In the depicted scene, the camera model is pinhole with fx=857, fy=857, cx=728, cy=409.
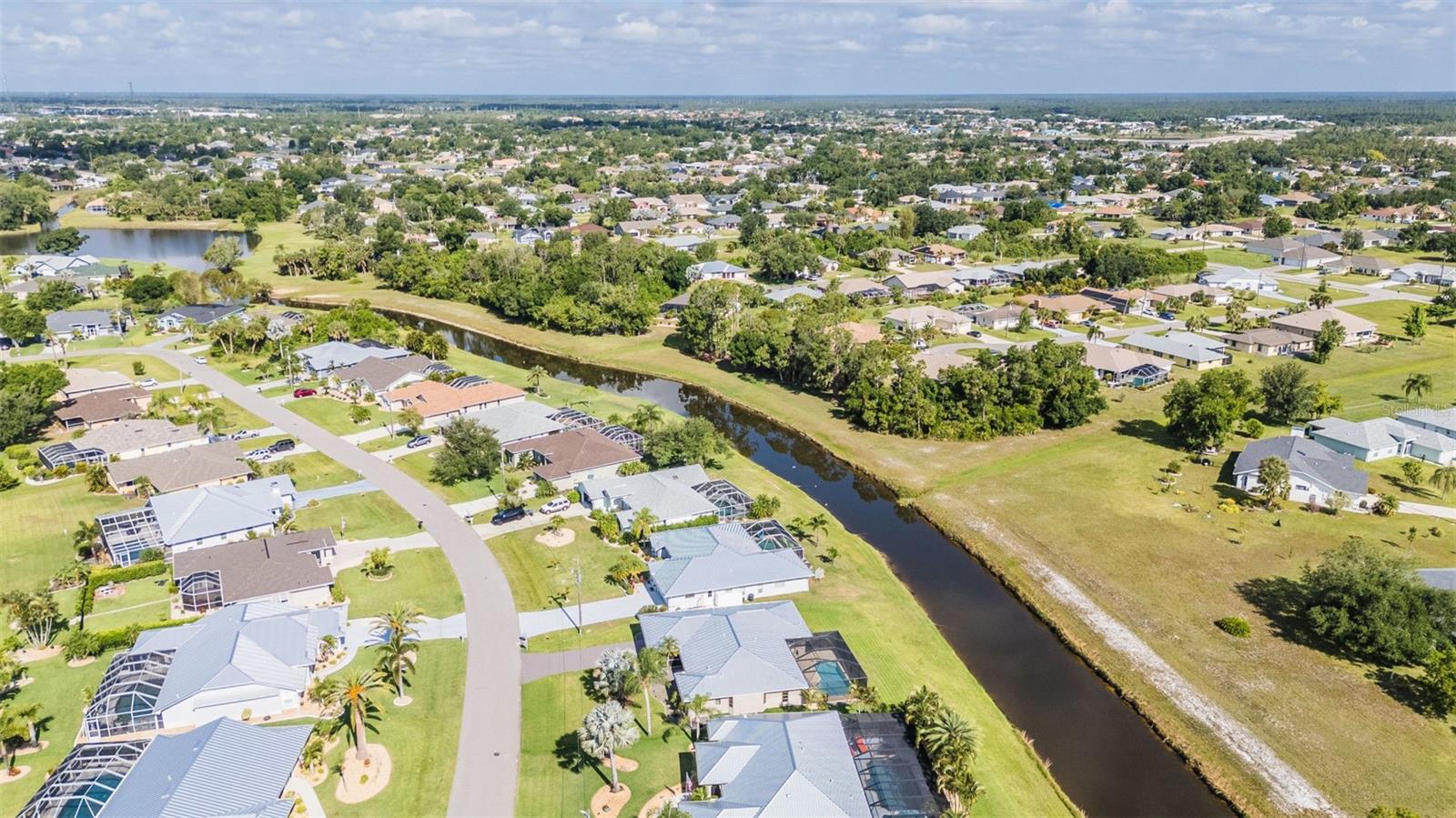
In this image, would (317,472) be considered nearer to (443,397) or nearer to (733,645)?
(443,397)

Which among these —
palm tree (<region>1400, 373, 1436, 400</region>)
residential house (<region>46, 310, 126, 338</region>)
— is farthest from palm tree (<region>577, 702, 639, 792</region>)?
residential house (<region>46, 310, 126, 338</region>)

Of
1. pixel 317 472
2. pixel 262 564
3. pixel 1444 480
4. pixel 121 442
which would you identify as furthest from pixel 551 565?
pixel 1444 480

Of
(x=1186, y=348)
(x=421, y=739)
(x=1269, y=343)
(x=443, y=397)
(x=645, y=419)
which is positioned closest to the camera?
(x=421, y=739)

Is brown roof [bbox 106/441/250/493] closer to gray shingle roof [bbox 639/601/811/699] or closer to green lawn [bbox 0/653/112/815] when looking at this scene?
green lawn [bbox 0/653/112/815]

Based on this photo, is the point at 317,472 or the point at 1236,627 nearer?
the point at 1236,627


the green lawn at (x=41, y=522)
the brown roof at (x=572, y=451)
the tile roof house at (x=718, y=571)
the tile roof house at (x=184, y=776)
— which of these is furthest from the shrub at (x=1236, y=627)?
the green lawn at (x=41, y=522)

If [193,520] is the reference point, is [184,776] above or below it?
below

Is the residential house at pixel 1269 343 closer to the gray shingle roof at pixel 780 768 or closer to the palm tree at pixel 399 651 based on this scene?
the gray shingle roof at pixel 780 768
